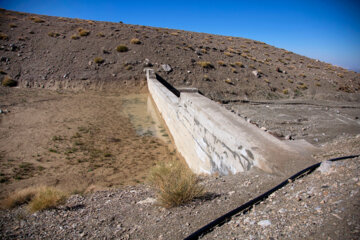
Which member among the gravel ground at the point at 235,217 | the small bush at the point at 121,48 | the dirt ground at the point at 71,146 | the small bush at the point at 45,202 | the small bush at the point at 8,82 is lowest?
the dirt ground at the point at 71,146

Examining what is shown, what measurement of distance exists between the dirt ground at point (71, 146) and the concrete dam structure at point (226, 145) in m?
1.73

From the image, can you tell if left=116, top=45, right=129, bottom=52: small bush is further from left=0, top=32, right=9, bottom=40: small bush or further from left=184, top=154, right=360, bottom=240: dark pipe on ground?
left=184, top=154, right=360, bottom=240: dark pipe on ground

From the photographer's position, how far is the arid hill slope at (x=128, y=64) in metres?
18.7

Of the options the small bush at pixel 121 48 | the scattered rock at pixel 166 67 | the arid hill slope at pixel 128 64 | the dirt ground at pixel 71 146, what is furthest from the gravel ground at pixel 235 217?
the small bush at pixel 121 48

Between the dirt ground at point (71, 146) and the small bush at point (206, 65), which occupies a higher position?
the small bush at point (206, 65)

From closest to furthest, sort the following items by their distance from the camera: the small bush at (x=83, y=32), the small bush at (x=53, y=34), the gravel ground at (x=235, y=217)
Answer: the gravel ground at (x=235, y=217) < the small bush at (x=53, y=34) < the small bush at (x=83, y=32)

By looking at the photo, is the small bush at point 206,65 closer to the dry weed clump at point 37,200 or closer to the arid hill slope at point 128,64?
the arid hill slope at point 128,64

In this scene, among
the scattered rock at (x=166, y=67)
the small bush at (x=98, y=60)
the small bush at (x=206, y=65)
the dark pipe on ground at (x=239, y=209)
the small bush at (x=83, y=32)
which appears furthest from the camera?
the small bush at (x=83, y=32)

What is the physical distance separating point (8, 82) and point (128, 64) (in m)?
9.73

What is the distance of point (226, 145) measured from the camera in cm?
477

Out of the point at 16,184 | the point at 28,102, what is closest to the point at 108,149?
the point at 16,184

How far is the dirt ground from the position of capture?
6359mm

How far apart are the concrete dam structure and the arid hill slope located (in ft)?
35.3

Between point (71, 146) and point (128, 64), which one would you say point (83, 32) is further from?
point (71, 146)
